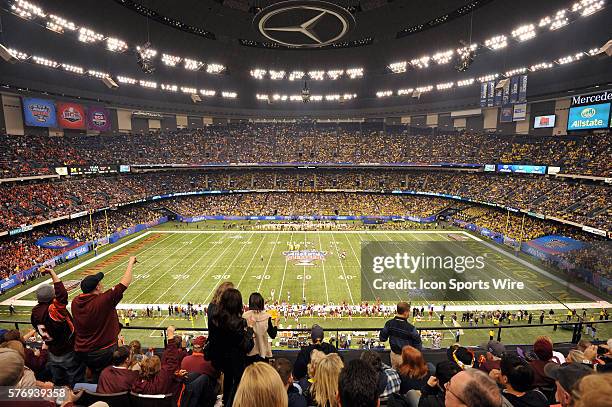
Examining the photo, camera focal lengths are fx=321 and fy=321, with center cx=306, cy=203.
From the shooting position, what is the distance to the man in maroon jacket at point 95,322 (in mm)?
5062

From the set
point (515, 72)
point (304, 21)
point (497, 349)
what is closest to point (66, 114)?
point (304, 21)

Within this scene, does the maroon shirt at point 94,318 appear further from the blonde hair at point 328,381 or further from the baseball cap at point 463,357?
the baseball cap at point 463,357

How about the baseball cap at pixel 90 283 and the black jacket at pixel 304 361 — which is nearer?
the baseball cap at pixel 90 283

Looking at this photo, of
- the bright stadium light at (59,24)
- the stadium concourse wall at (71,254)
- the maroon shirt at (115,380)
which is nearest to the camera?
the maroon shirt at (115,380)

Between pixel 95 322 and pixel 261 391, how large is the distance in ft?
13.9

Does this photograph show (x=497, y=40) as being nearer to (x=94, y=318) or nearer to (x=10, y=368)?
(x=94, y=318)

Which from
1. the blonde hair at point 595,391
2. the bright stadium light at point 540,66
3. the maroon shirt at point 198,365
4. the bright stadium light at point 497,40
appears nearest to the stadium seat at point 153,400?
the maroon shirt at point 198,365

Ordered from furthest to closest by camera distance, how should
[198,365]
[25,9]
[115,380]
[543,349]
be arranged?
[25,9], [543,349], [198,365], [115,380]

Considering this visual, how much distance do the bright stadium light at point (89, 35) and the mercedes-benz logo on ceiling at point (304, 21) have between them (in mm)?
21328

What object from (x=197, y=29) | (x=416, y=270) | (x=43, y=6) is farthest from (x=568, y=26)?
(x=43, y=6)

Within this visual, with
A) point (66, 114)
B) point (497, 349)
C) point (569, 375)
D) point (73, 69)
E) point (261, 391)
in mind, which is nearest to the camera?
point (261, 391)

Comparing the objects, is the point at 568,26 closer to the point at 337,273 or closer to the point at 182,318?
the point at 337,273

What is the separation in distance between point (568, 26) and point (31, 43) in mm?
64565

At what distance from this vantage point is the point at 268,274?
106 ft
